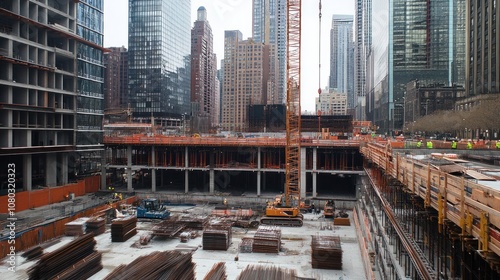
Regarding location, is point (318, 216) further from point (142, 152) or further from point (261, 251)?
point (142, 152)

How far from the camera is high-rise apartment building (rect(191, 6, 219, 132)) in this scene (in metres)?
155

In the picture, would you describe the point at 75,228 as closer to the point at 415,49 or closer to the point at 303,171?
the point at 303,171

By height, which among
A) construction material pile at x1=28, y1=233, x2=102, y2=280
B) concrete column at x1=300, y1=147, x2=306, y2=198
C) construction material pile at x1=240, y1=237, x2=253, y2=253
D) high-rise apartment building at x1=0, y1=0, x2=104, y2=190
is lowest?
construction material pile at x1=240, y1=237, x2=253, y2=253

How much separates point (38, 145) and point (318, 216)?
29924mm

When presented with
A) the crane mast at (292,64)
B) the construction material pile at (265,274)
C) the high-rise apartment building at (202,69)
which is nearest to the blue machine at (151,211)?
the crane mast at (292,64)

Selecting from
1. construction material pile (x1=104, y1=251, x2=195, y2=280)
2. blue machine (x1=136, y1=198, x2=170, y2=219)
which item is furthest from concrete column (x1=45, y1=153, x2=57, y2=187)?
construction material pile (x1=104, y1=251, x2=195, y2=280)

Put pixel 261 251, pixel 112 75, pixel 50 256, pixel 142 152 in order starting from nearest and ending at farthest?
pixel 50 256
pixel 261 251
pixel 142 152
pixel 112 75

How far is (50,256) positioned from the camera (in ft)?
66.5

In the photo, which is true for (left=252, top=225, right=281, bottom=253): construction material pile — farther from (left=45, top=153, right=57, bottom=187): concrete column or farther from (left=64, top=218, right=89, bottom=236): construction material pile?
(left=45, top=153, right=57, bottom=187): concrete column

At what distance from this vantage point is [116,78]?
6216 inches

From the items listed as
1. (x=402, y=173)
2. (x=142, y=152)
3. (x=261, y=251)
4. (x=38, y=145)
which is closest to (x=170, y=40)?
(x=142, y=152)

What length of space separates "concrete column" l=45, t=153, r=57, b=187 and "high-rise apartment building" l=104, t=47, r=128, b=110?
112 metres

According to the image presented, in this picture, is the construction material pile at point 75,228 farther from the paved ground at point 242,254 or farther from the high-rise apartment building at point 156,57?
the high-rise apartment building at point 156,57

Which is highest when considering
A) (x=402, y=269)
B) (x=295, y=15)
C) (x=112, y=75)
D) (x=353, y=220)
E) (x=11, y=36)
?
(x=112, y=75)
